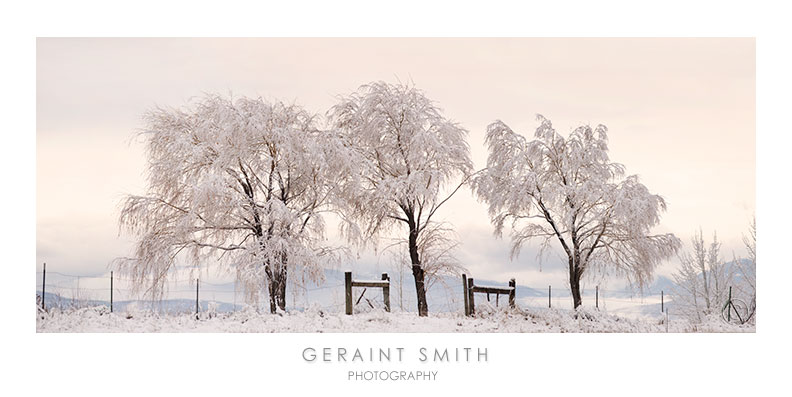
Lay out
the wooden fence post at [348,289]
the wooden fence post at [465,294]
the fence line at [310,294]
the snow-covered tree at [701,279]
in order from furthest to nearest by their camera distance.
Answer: the snow-covered tree at [701,279] < the wooden fence post at [465,294] < the wooden fence post at [348,289] < the fence line at [310,294]

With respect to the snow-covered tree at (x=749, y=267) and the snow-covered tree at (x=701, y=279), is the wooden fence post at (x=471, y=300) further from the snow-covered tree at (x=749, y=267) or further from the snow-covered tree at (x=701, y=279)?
the snow-covered tree at (x=749, y=267)

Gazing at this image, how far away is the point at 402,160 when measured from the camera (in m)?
13.2

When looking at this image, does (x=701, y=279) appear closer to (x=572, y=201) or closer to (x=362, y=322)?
(x=572, y=201)

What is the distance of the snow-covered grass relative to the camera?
1088 cm

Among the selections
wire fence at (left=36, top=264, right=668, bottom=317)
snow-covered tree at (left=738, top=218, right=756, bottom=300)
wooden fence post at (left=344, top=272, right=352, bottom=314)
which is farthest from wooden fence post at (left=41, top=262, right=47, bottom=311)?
snow-covered tree at (left=738, top=218, right=756, bottom=300)

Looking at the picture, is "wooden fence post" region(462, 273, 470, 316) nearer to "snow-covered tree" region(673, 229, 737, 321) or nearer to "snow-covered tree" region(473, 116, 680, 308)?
"snow-covered tree" region(473, 116, 680, 308)

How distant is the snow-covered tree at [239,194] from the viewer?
12.3 meters

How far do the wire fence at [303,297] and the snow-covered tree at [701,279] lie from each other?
1151 mm

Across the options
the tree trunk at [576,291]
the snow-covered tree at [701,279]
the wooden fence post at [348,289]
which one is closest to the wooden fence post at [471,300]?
the tree trunk at [576,291]

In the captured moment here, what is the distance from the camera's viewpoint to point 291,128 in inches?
499

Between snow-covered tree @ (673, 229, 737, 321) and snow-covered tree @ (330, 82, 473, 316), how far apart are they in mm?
4602
